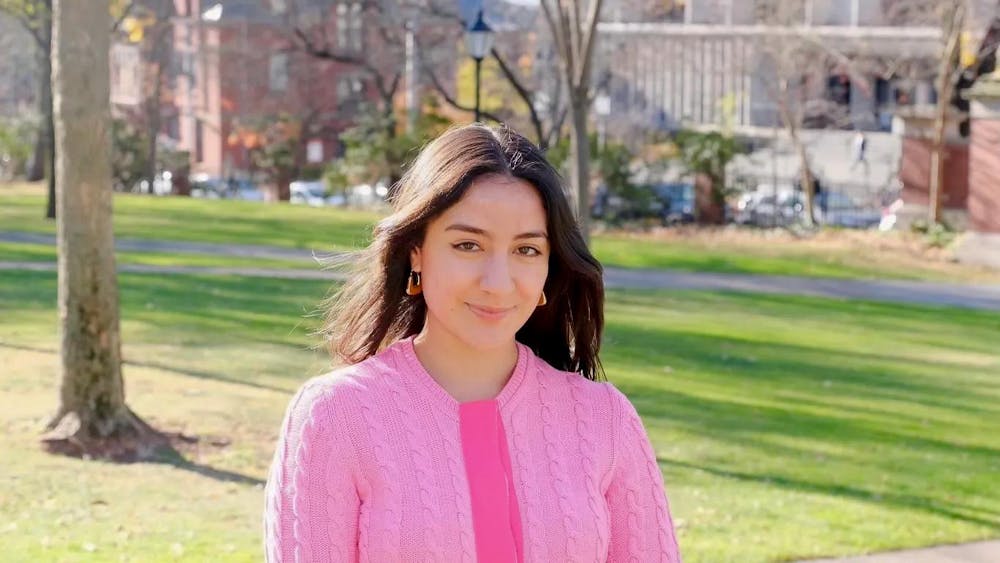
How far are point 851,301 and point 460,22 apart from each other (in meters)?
16.1

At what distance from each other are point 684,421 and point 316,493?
7.70 metres

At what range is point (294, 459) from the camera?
2596 mm

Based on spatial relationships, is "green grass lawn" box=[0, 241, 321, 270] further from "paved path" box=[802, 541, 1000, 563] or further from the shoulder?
the shoulder

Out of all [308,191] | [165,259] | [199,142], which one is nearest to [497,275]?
[165,259]

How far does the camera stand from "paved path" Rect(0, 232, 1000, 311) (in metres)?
19.4

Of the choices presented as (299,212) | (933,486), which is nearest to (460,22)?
(299,212)

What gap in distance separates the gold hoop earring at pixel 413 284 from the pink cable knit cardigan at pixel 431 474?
17 centimetres

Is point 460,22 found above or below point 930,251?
above

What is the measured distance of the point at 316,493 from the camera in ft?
8.41

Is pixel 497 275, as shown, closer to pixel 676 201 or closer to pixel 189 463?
pixel 189 463

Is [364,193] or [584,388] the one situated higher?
[584,388]

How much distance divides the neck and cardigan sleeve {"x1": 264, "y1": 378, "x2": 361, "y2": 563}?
0.23m

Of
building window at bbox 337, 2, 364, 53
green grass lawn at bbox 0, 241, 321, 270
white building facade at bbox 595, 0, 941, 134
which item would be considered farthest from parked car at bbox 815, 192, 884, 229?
green grass lawn at bbox 0, 241, 321, 270

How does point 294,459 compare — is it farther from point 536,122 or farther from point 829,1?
point 829,1
